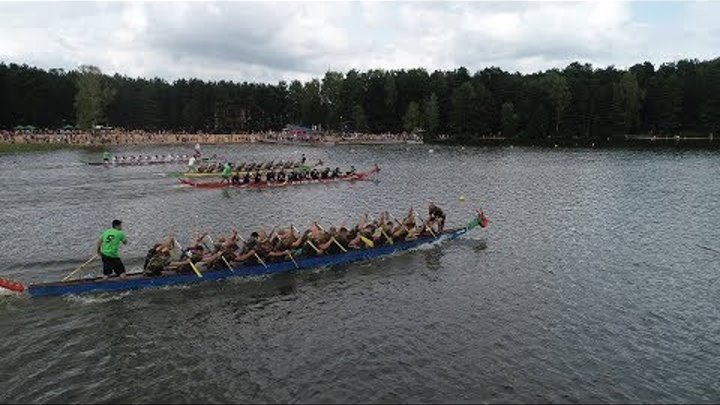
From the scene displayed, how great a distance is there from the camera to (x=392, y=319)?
1952cm

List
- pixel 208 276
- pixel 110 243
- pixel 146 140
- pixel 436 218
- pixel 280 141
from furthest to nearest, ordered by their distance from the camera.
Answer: pixel 280 141 → pixel 146 140 → pixel 436 218 → pixel 208 276 → pixel 110 243

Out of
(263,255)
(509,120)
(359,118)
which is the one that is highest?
(359,118)

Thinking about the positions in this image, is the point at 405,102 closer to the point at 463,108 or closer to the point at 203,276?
the point at 463,108

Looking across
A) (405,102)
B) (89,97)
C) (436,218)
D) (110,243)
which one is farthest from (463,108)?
(110,243)

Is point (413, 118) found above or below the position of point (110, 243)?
above

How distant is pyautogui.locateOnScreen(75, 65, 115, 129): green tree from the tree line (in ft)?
0.66

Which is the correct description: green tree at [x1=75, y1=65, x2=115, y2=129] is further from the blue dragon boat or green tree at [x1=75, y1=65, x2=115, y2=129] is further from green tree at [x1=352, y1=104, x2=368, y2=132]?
the blue dragon boat

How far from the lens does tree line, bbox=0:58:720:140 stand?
4626 inches

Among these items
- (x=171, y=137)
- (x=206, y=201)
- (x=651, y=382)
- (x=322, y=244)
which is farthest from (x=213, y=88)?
(x=651, y=382)

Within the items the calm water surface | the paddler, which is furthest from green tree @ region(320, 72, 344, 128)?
the paddler

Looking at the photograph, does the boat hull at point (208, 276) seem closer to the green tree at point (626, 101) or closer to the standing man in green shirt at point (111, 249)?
the standing man in green shirt at point (111, 249)

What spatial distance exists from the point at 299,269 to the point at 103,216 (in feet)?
55.9

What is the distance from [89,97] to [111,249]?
97.8m

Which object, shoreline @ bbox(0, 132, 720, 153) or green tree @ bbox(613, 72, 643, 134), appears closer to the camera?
shoreline @ bbox(0, 132, 720, 153)
